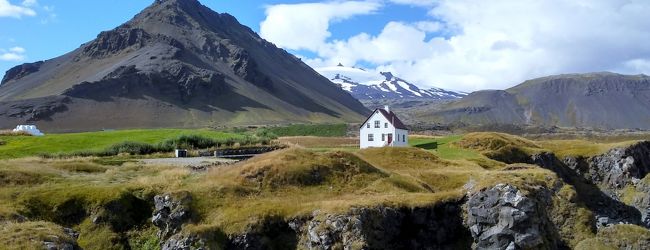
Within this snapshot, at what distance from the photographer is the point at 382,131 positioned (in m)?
94.5

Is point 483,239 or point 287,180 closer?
point 483,239

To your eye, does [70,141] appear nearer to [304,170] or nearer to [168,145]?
[168,145]

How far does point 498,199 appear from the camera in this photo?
3556 centimetres

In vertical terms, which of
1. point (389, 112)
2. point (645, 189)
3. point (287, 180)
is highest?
point (389, 112)

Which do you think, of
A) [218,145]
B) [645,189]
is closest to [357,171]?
[218,145]

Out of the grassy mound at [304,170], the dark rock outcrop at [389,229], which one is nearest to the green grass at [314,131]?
the grassy mound at [304,170]

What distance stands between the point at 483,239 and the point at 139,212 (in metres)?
21.3

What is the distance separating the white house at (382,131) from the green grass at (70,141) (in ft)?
73.9

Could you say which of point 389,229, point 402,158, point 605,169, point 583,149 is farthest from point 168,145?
point 583,149

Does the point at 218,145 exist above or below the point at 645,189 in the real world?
above

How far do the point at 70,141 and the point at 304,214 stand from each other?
50056 mm

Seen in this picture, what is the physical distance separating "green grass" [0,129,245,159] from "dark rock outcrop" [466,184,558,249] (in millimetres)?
47381

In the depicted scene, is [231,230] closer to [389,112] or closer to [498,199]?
[498,199]

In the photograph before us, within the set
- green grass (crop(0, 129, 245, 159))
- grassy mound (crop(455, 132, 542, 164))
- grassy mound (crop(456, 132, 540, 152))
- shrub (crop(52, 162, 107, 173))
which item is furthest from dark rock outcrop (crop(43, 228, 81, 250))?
grassy mound (crop(456, 132, 540, 152))
